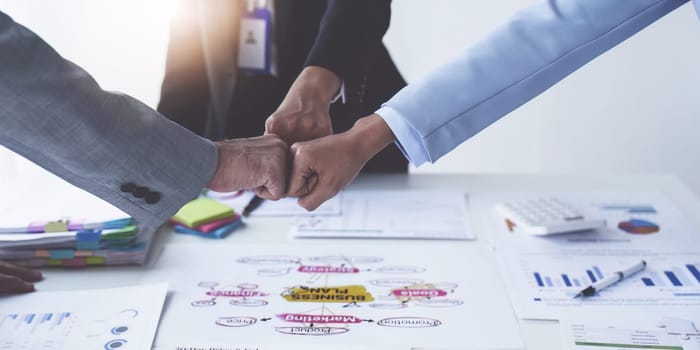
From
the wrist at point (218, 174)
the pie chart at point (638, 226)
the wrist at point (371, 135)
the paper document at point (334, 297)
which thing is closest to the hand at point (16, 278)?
the paper document at point (334, 297)

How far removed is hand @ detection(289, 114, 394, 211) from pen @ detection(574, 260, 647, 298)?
340 millimetres

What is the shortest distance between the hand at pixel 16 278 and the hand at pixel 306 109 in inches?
15.5

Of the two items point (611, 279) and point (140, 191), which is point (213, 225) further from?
point (611, 279)

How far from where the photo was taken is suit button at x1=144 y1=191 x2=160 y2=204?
0.85 metres

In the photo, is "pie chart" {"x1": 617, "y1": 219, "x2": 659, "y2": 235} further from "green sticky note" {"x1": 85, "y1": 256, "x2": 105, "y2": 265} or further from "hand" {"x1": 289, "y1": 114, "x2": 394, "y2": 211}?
"green sticky note" {"x1": 85, "y1": 256, "x2": 105, "y2": 265}

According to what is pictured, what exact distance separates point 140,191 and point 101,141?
0.08 meters

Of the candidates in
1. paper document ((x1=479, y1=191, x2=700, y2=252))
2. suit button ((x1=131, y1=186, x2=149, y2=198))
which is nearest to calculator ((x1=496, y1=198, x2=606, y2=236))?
paper document ((x1=479, y1=191, x2=700, y2=252))

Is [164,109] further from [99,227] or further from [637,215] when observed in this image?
[637,215]

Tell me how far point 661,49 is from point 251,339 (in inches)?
72.0

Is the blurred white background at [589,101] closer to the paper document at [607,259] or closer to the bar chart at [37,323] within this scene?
the paper document at [607,259]

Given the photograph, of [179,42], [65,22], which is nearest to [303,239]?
[179,42]

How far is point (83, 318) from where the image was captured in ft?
2.61

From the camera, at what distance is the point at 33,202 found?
1062mm

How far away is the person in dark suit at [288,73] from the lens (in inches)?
43.3
